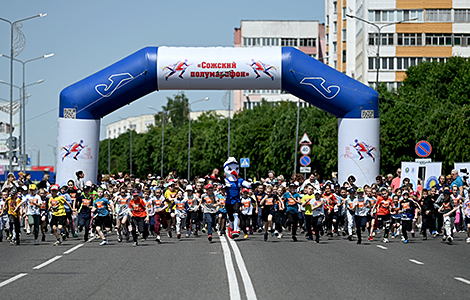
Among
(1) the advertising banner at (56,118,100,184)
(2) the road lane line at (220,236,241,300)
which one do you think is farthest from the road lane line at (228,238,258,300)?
(1) the advertising banner at (56,118,100,184)

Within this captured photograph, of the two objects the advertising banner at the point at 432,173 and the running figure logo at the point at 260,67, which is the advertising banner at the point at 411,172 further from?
the running figure logo at the point at 260,67

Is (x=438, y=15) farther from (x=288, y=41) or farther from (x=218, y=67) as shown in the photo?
(x=218, y=67)

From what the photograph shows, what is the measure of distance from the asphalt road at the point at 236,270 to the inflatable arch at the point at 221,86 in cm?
622

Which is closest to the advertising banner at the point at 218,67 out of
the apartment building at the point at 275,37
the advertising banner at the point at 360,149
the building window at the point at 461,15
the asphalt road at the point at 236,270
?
the advertising banner at the point at 360,149

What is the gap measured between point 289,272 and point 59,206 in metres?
9.53

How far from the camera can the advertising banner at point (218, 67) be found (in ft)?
85.4

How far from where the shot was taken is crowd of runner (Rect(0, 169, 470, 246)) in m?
21.0

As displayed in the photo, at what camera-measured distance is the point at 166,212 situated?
24.7m

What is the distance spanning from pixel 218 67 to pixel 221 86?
0.79 m

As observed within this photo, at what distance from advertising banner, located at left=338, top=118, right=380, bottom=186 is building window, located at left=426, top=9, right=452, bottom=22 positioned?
47724 mm

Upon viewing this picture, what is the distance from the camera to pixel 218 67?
26.0m

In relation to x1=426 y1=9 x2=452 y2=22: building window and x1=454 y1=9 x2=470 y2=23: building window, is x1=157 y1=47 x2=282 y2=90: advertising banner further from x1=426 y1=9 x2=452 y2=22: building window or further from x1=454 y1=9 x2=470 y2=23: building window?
x1=454 y1=9 x2=470 y2=23: building window

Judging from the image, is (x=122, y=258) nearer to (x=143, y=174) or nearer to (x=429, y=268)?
(x=429, y=268)

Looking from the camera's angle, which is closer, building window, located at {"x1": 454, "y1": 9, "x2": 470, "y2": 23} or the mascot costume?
the mascot costume
